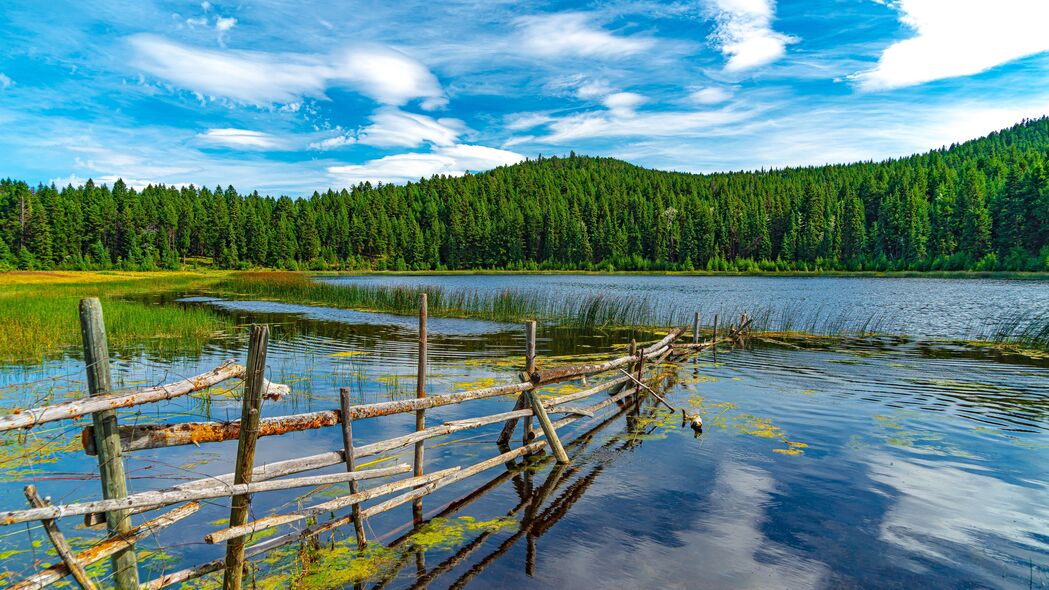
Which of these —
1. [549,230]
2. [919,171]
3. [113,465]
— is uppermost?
[919,171]

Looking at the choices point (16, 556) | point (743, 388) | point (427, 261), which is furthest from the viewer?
point (427, 261)

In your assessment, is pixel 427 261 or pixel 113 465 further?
pixel 427 261

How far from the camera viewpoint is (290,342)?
24.1 m

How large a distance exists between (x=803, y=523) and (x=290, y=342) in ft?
70.7

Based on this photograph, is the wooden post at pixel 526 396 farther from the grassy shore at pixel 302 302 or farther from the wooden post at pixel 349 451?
the grassy shore at pixel 302 302

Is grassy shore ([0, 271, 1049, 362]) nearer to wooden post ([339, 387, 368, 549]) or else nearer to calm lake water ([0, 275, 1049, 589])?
calm lake water ([0, 275, 1049, 589])

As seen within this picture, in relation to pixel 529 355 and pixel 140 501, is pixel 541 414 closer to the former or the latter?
pixel 529 355

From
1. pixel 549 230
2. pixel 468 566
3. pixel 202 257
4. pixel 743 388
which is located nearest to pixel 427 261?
pixel 549 230

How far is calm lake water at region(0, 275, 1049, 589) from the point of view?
690 centimetres

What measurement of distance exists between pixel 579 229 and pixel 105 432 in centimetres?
13543

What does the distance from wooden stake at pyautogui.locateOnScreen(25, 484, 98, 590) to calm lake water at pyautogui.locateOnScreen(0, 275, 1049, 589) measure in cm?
111

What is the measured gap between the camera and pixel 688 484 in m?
9.58

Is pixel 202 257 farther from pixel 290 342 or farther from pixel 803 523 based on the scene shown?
pixel 803 523

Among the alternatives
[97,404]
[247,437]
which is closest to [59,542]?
[97,404]
